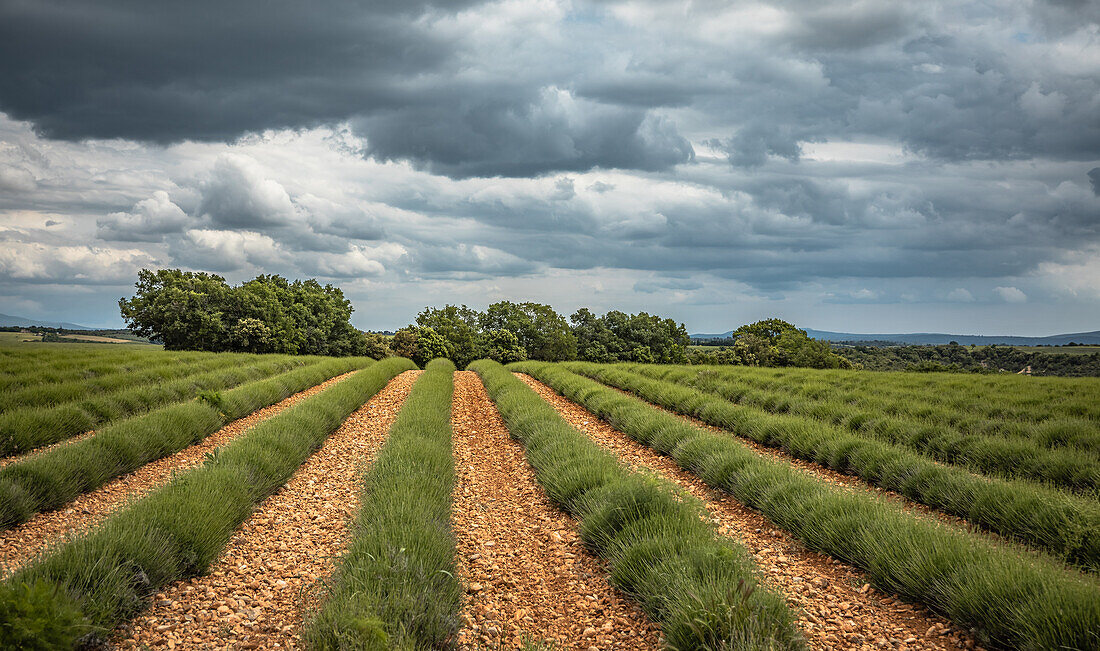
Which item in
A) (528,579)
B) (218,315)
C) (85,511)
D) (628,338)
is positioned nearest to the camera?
(528,579)

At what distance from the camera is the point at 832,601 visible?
15.1 feet

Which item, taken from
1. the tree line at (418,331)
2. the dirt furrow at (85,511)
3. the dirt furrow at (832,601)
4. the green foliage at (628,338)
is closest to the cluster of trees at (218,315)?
the tree line at (418,331)

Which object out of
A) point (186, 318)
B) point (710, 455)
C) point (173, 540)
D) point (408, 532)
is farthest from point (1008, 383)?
point (186, 318)

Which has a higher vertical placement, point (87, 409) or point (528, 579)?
point (87, 409)

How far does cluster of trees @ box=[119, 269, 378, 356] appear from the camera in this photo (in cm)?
3672

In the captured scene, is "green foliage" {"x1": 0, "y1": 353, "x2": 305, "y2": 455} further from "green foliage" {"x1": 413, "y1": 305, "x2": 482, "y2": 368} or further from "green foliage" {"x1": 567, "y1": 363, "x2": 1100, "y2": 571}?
"green foliage" {"x1": 413, "y1": 305, "x2": 482, "y2": 368}

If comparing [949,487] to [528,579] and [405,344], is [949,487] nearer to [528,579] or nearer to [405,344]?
[528,579]

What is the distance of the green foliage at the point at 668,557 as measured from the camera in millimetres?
3596

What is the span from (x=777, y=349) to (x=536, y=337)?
24066mm

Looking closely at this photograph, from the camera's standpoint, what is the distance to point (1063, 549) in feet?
17.0

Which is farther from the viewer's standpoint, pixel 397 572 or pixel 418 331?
pixel 418 331

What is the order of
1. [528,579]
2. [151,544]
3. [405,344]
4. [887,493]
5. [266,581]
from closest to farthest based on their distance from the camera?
[151,544], [266,581], [528,579], [887,493], [405,344]

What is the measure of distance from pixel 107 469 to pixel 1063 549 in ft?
35.9

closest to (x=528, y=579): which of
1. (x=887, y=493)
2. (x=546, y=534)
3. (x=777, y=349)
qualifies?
(x=546, y=534)
